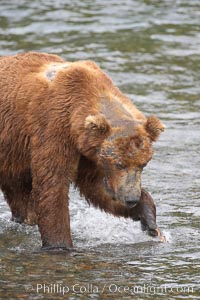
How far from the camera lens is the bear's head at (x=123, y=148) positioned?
8.42m

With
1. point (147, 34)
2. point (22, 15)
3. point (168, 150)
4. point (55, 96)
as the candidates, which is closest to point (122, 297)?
point (55, 96)

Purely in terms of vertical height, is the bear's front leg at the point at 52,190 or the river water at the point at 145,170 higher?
the bear's front leg at the point at 52,190

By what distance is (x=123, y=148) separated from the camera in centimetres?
841

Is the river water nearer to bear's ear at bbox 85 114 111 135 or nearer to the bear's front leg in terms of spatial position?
the bear's front leg

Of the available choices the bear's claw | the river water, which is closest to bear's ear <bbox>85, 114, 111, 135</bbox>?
the river water

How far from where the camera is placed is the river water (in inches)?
320

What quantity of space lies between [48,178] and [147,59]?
29.0 ft

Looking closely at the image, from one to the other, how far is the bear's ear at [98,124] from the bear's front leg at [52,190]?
502mm

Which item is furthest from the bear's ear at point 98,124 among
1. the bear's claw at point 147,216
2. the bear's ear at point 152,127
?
the bear's claw at point 147,216

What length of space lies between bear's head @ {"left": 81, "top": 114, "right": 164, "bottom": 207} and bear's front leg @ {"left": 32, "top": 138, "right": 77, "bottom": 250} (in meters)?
0.40

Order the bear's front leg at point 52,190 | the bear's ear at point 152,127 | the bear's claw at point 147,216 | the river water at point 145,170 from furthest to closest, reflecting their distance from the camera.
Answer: the bear's claw at point 147,216
the bear's front leg at point 52,190
the bear's ear at point 152,127
the river water at point 145,170

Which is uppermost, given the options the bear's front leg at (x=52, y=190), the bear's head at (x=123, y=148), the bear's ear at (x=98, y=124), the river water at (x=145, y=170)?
the bear's ear at (x=98, y=124)

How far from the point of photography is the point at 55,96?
9.05 m

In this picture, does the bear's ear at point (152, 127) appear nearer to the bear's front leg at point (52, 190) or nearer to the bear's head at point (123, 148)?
the bear's head at point (123, 148)
